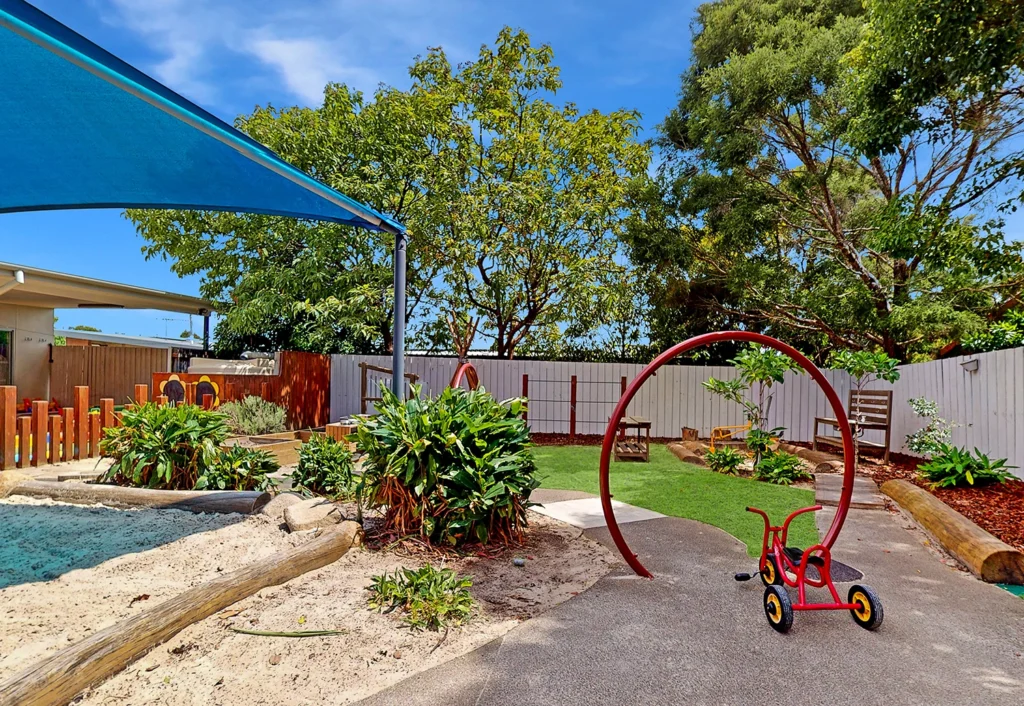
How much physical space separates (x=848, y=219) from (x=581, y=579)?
1229 cm

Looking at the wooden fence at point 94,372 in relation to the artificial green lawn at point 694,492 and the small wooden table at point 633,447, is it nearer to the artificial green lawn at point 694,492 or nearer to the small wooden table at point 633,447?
the artificial green lawn at point 694,492

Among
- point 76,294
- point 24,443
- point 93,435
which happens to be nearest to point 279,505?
point 24,443

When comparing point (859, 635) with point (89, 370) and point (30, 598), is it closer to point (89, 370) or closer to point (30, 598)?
point (30, 598)

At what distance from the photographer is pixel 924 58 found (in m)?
6.85

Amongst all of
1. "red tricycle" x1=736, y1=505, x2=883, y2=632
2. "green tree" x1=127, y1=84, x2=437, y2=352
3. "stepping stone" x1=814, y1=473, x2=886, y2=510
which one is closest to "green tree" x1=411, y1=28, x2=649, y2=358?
"green tree" x1=127, y1=84, x2=437, y2=352

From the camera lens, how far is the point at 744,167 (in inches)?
471

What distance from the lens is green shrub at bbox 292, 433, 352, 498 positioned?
5.37 meters

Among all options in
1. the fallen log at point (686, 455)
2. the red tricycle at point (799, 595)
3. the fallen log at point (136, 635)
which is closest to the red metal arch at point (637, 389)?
the red tricycle at point (799, 595)

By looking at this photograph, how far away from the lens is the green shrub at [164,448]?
5438 millimetres

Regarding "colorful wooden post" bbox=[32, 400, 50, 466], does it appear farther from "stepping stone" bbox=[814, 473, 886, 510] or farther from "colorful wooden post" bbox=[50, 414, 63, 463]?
"stepping stone" bbox=[814, 473, 886, 510]

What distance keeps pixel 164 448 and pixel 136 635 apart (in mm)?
3464

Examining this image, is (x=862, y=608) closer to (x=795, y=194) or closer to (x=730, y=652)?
(x=730, y=652)

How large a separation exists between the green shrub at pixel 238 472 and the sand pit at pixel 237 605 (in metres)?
0.72

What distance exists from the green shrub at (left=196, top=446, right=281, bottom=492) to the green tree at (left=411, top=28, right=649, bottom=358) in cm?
741
